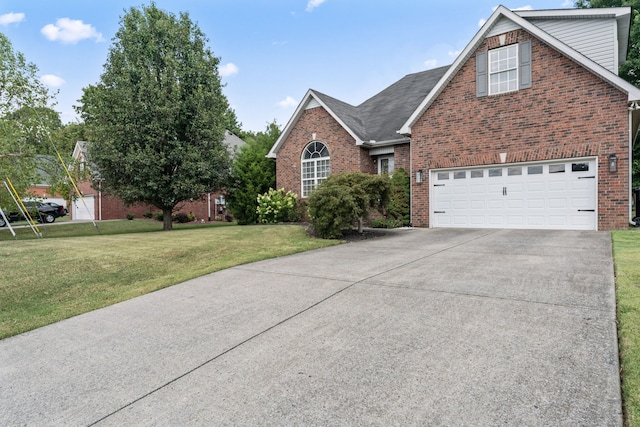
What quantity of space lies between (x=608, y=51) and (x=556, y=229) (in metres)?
6.46

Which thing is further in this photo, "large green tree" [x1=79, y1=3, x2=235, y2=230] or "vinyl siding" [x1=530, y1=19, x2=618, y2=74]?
"large green tree" [x1=79, y1=3, x2=235, y2=230]

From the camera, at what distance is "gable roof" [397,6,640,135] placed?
34.2ft

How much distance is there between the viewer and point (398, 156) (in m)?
15.2

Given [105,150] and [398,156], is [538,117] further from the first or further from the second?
[105,150]

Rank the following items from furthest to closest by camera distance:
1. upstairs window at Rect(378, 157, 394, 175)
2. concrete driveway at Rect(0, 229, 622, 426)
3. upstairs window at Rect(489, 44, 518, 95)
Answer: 1. upstairs window at Rect(378, 157, 394, 175)
2. upstairs window at Rect(489, 44, 518, 95)
3. concrete driveway at Rect(0, 229, 622, 426)

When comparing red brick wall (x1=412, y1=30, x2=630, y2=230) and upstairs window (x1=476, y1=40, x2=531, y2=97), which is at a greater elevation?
upstairs window (x1=476, y1=40, x2=531, y2=97)

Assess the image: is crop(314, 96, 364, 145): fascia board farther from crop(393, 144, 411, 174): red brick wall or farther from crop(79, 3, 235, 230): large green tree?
crop(79, 3, 235, 230): large green tree

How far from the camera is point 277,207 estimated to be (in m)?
17.1

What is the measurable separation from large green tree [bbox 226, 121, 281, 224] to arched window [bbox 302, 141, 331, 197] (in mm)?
2340

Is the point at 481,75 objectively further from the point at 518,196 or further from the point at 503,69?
the point at 518,196

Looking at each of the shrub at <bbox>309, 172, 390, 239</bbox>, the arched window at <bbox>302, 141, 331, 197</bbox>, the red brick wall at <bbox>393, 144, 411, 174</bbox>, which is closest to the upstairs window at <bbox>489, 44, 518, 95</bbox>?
the red brick wall at <bbox>393, 144, 411, 174</bbox>

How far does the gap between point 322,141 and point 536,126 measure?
8.50 metres

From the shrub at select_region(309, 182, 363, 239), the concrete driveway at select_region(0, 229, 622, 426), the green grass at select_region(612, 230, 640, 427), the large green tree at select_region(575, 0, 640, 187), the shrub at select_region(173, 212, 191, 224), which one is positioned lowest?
the concrete driveway at select_region(0, 229, 622, 426)

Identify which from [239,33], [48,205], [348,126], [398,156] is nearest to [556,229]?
[398,156]
